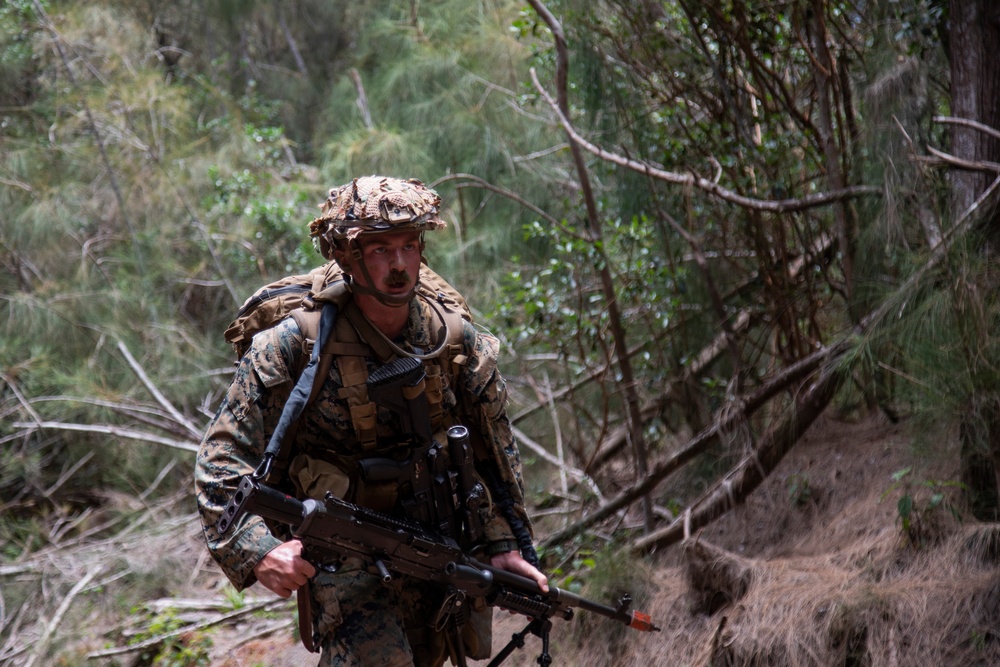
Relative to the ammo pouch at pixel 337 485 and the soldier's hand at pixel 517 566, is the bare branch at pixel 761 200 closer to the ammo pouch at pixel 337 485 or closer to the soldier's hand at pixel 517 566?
the soldier's hand at pixel 517 566

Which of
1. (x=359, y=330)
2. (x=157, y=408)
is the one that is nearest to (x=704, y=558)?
(x=359, y=330)

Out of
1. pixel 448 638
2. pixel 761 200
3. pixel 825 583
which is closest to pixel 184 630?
pixel 448 638

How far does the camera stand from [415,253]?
244 cm

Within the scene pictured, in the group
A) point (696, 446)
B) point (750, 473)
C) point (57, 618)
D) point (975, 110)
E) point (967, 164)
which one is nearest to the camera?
point (967, 164)

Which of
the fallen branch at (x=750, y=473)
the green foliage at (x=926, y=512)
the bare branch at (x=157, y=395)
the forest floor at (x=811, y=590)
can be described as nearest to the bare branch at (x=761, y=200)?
the fallen branch at (x=750, y=473)

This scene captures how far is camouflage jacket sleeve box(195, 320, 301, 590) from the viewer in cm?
217

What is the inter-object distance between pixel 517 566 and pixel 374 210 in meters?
1.06

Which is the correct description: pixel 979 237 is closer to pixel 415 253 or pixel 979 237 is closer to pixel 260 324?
pixel 415 253

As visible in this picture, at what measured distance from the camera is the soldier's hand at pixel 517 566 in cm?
263

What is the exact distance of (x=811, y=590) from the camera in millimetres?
3100

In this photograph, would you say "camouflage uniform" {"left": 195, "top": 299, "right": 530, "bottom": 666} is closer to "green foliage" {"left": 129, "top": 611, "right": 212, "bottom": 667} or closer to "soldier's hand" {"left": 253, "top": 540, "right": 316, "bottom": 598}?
"soldier's hand" {"left": 253, "top": 540, "right": 316, "bottom": 598}

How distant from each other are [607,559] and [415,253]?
185cm

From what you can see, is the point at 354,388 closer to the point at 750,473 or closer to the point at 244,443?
the point at 244,443

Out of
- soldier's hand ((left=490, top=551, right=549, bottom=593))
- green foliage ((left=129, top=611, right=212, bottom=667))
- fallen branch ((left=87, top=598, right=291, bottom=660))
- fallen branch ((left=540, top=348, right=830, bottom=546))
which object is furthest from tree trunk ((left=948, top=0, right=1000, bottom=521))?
green foliage ((left=129, top=611, right=212, bottom=667))
